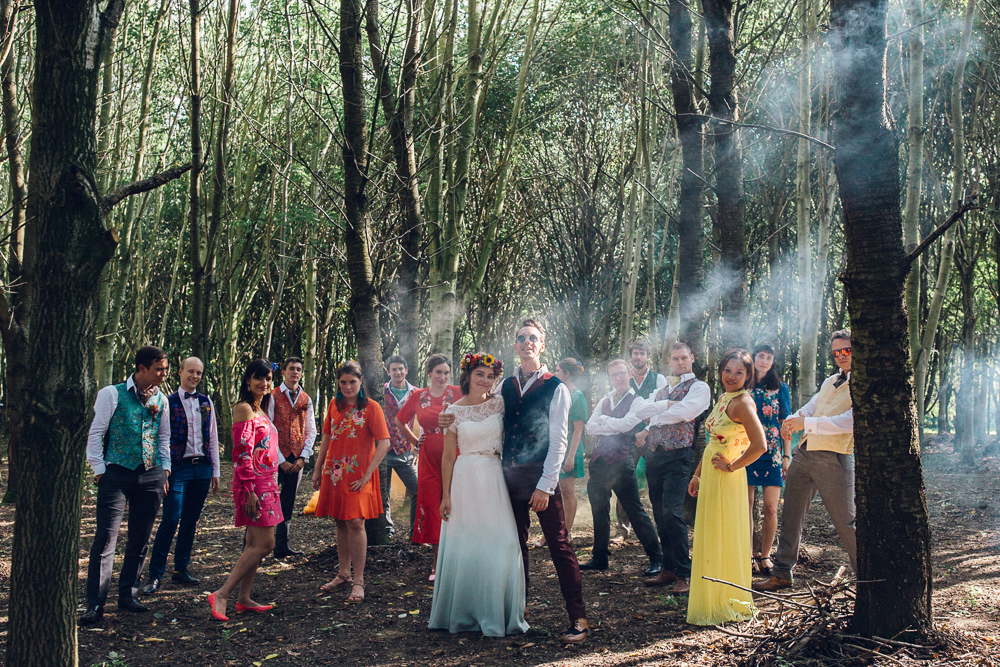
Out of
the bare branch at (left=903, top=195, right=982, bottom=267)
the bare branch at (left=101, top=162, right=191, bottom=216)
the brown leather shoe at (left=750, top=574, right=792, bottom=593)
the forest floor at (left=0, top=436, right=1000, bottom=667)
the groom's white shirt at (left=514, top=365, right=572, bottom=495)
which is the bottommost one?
the forest floor at (left=0, top=436, right=1000, bottom=667)

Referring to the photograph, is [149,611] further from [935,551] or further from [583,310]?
[583,310]

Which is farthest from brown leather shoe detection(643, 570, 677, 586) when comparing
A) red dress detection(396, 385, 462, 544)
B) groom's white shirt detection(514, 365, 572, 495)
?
groom's white shirt detection(514, 365, 572, 495)

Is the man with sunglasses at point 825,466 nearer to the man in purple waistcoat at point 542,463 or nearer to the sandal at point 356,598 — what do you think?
the man in purple waistcoat at point 542,463

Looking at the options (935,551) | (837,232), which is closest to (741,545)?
(935,551)

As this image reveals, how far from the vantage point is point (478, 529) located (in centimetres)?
477

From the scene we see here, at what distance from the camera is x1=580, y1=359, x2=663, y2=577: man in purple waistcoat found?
6180mm

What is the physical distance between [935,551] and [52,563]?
6.94m

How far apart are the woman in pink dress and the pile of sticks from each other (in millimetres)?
2941

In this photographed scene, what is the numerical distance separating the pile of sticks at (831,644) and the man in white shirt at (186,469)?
4.07 m

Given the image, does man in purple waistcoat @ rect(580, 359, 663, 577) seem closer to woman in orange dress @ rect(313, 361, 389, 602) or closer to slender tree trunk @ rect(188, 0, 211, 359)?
woman in orange dress @ rect(313, 361, 389, 602)

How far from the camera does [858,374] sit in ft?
13.1

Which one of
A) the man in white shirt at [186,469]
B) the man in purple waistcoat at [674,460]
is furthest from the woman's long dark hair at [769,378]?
the man in white shirt at [186,469]

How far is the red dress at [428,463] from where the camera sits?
19.4ft

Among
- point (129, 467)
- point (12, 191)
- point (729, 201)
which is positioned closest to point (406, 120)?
point (729, 201)
